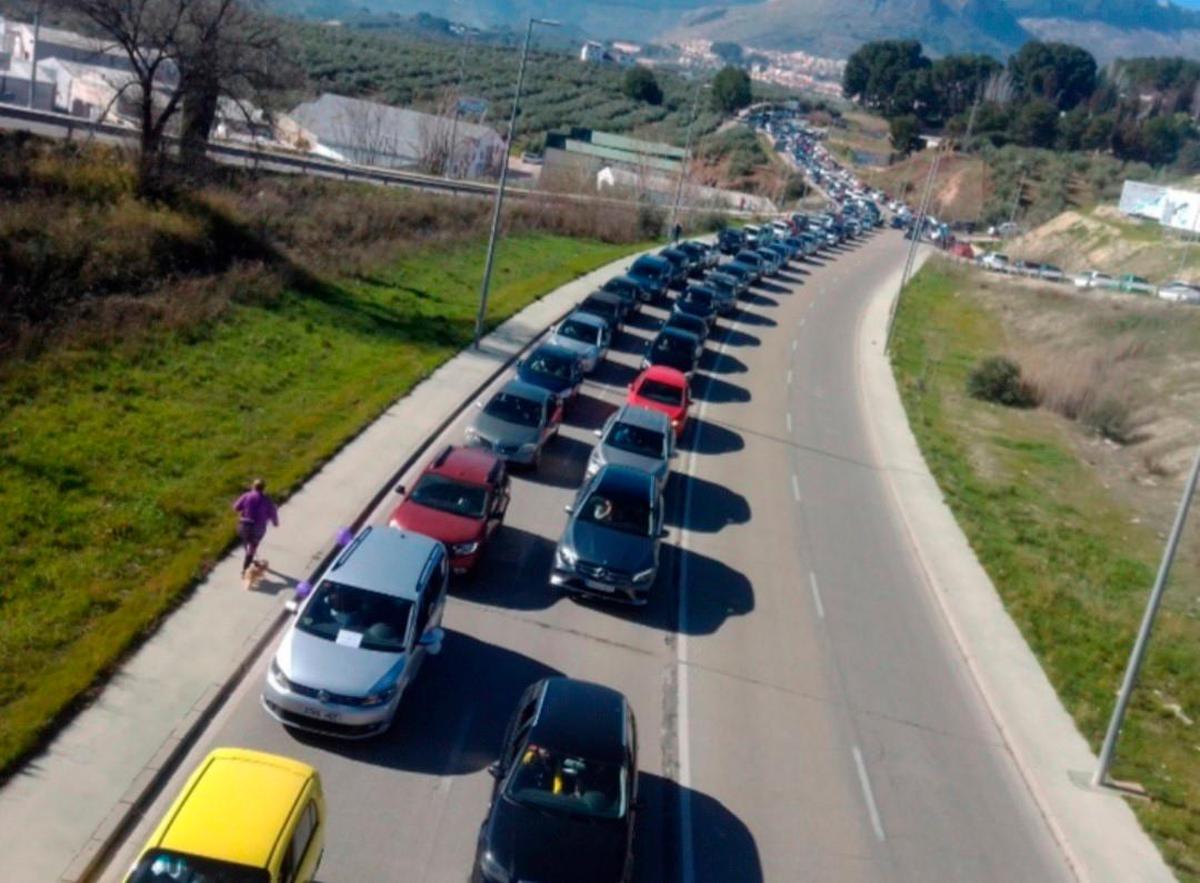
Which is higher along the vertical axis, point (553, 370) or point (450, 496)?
point (553, 370)

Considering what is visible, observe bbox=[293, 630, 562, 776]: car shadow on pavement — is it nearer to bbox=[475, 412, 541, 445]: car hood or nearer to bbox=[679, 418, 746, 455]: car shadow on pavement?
bbox=[475, 412, 541, 445]: car hood

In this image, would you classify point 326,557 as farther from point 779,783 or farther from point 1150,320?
point 1150,320

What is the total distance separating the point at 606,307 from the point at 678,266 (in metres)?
14.0

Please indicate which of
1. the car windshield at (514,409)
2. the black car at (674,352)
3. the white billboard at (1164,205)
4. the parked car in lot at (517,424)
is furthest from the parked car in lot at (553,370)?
the white billboard at (1164,205)

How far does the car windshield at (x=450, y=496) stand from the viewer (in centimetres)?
1853

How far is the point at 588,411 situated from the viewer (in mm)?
29406

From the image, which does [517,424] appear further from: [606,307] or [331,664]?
[606,307]

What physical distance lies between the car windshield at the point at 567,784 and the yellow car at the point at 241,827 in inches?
70.7

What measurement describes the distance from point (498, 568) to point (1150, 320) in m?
46.2

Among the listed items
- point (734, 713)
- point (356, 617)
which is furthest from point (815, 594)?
point (356, 617)

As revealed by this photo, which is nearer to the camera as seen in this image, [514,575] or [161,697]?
[161,697]

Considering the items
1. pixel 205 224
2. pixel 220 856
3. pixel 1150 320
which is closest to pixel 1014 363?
pixel 1150 320

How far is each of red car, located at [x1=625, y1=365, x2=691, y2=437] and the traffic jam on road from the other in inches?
77.9

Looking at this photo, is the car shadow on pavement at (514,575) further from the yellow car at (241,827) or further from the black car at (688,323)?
the black car at (688,323)
